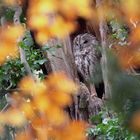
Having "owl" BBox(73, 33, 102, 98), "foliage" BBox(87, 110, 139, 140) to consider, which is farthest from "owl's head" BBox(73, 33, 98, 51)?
"foliage" BBox(87, 110, 139, 140)

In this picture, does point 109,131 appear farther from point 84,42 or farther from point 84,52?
point 84,42

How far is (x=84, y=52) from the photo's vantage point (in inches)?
233

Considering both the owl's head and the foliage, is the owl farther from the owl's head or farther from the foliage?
the foliage

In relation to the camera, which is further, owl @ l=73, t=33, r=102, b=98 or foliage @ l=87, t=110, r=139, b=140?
owl @ l=73, t=33, r=102, b=98

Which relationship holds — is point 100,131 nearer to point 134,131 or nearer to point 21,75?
point 21,75

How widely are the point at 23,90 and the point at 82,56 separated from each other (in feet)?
7.80

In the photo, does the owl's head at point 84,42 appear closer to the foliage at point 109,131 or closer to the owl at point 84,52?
the owl at point 84,52

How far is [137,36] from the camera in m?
1.76

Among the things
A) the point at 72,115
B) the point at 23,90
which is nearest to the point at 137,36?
the point at 23,90

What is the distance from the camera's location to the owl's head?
6019mm

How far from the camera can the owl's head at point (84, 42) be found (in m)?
6.02

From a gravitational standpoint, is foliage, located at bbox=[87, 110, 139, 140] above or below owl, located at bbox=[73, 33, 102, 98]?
below

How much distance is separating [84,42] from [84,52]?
23 cm

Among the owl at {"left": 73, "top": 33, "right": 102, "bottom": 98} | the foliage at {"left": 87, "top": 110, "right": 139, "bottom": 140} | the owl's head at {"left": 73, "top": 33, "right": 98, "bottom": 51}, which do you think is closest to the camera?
the foliage at {"left": 87, "top": 110, "right": 139, "bottom": 140}
